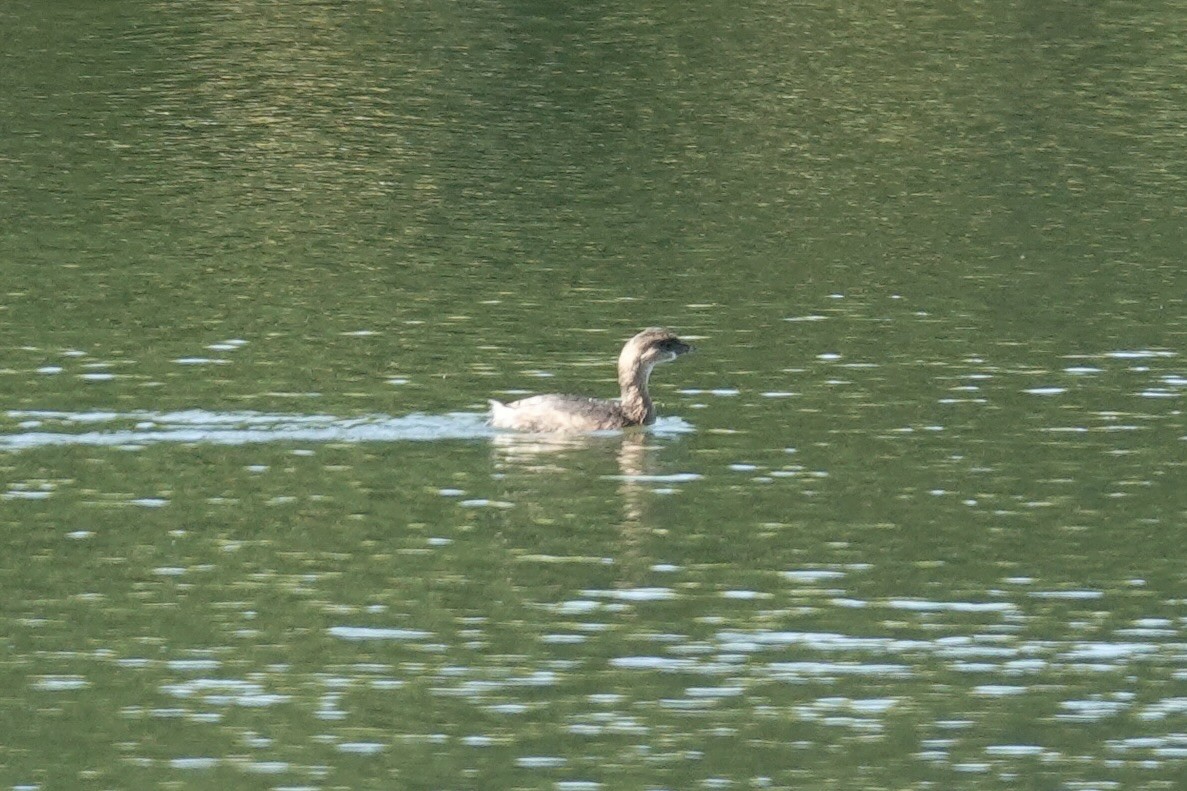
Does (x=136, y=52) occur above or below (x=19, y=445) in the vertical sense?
above

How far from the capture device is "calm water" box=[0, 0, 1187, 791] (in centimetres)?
1980

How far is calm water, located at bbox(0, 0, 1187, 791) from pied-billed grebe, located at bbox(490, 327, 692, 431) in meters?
0.32

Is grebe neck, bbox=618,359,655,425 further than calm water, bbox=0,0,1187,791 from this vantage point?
Yes

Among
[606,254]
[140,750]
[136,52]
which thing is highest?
[136,52]

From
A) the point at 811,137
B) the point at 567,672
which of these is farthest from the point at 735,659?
the point at 811,137

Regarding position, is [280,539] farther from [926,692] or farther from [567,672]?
[926,692]

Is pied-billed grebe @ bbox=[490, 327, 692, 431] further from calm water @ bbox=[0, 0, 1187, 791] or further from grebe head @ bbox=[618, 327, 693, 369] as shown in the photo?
calm water @ bbox=[0, 0, 1187, 791]

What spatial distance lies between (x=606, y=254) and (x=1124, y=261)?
733 centimetres

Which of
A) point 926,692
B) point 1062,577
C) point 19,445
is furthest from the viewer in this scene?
point 19,445

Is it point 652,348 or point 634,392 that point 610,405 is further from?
point 652,348

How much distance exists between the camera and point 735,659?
69.8 ft

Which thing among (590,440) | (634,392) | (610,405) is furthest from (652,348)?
(590,440)

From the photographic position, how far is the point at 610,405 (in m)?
29.8

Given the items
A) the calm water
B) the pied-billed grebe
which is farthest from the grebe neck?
the calm water
